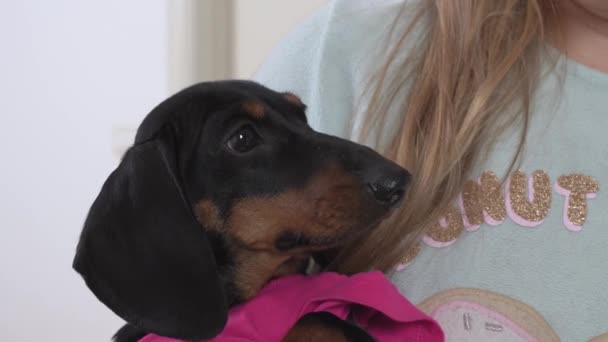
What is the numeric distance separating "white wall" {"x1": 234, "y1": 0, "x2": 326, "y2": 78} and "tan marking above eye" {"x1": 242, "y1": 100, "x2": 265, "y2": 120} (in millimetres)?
1098

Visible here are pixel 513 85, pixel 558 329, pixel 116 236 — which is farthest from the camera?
pixel 513 85

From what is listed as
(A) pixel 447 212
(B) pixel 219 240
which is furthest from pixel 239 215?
(A) pixel 447 212

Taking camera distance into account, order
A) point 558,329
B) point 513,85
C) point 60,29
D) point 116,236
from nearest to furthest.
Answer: point 116,236 < point 558,329 < point 513,85 < point 60,29

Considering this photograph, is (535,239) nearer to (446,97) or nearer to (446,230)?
(446,230)

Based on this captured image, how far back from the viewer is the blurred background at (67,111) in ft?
7.00

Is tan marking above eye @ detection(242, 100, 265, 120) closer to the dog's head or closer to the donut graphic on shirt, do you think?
the dog's head

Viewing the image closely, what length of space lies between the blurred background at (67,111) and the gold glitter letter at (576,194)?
1.19 metres

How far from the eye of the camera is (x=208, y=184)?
3.05 ft

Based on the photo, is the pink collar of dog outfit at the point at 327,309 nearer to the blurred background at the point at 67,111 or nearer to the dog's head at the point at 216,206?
the dog's head at the point at 216,206

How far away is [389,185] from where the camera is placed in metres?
0.87

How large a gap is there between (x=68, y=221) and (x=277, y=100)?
1.46 m

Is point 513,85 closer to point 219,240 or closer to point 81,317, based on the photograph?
point 219,240

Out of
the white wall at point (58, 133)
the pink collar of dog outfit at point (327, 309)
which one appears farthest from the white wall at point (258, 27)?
the pink collar of dog outfit at point (327, 309)

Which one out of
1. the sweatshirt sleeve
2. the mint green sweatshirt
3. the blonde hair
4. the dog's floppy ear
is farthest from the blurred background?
the dog's floppy ear
